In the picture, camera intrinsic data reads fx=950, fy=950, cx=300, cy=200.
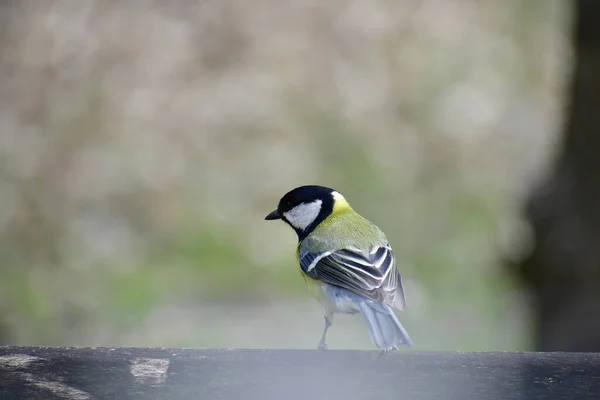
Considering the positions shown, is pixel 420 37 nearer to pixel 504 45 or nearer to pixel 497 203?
pixel 504 45

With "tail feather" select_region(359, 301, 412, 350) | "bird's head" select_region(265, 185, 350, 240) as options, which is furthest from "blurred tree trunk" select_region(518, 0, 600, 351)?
"tail feather" select_region(359, 301, 412, 350)

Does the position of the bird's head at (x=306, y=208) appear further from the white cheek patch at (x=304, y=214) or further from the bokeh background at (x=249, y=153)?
the bokeh background at (x=249, y=153)

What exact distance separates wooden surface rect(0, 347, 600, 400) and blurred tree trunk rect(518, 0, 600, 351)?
1.63 meters

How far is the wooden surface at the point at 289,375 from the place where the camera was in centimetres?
191

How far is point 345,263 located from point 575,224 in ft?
4.56

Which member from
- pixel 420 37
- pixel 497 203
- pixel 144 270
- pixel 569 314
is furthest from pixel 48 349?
pixel 420 37


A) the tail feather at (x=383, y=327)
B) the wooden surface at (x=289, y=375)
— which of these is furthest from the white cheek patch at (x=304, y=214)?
the wooden surface at (x=289, y=375)

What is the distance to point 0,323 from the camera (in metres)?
5.18

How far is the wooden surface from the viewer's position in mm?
1909

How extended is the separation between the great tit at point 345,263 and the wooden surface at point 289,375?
1.20 ft

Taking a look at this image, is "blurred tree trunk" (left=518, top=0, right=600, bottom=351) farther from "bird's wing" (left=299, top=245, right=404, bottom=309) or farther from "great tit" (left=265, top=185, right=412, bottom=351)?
"bird's wing" (left=299, top=245, right=404, bottom=309)

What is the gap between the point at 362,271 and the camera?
2828 mm

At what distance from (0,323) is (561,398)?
12.9 ft

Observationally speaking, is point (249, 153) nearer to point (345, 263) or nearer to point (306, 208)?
point (306, 208)
